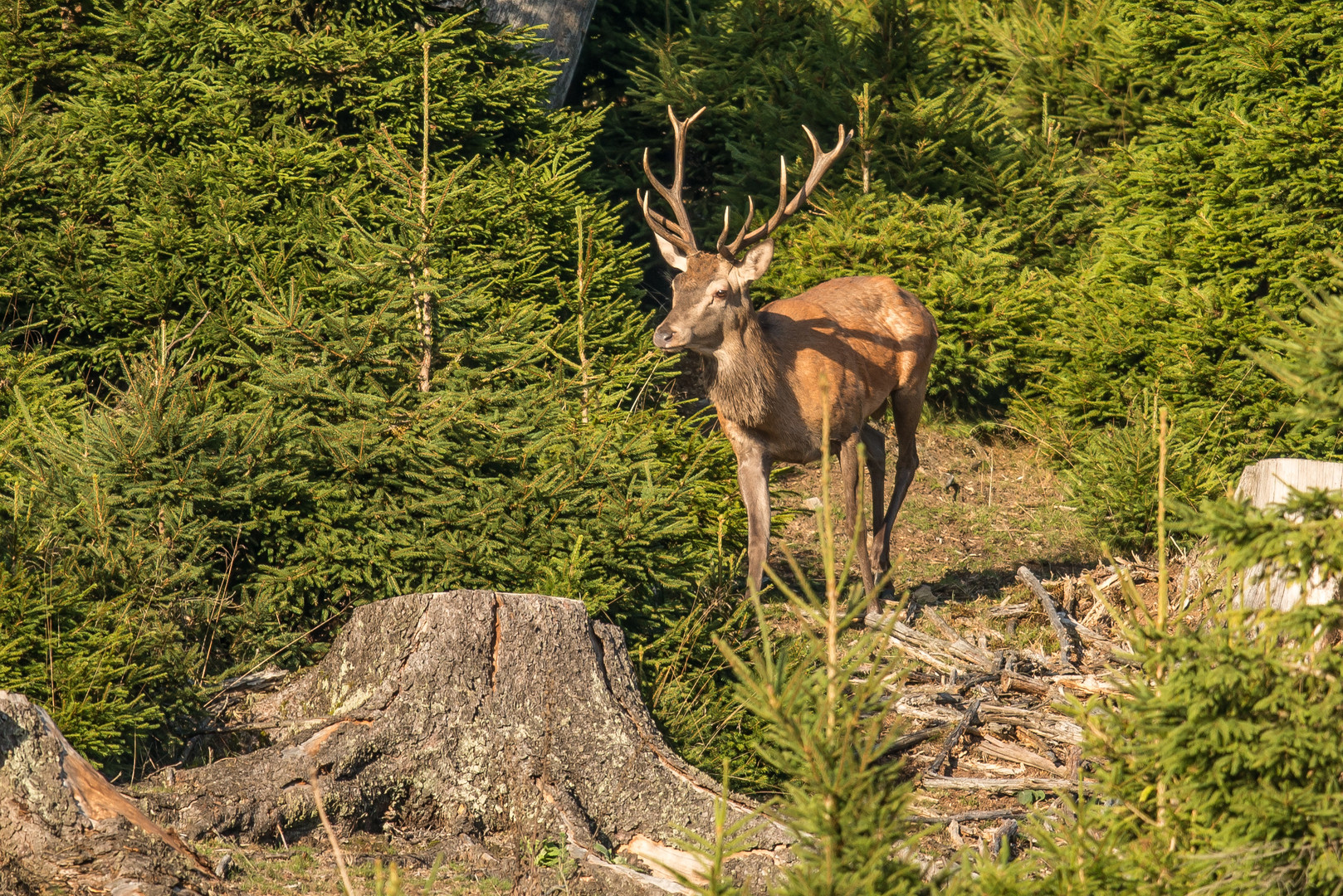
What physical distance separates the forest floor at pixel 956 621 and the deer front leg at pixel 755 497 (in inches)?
4.9

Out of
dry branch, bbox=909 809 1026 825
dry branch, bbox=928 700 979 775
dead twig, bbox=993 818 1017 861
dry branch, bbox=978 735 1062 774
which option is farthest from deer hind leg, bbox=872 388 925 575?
dead twig, bbox=993 818 1017 861

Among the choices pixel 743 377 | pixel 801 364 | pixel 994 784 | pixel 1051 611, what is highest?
pixel 743 377

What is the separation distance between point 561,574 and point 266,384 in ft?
5.66

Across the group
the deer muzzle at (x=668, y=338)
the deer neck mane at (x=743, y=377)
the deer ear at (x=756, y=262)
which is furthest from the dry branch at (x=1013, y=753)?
the deer ear at (x=756, y=262)

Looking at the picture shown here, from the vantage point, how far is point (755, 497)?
314 inches

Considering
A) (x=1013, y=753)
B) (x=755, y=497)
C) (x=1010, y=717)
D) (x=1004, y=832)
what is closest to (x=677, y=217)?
(x=755, y=497)

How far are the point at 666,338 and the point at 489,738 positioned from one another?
3.14 m

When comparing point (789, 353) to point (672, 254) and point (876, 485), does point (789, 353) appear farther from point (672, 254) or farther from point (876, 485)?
point (876, 485)

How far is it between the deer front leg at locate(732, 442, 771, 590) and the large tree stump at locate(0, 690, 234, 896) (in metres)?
4.05

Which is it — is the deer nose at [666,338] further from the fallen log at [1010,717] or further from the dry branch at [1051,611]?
the dry branch at [1051,611]

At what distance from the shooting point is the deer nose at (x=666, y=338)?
299 inches

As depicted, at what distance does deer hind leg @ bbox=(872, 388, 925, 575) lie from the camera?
9.18m

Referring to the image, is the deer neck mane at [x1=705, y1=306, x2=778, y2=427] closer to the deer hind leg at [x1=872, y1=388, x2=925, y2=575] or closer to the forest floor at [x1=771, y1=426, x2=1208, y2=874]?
the forest floor at [x1=771, y1=426, x2=1208, y2=874]

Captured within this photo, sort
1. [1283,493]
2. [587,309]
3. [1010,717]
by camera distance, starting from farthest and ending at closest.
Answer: [587,309], [1010,717], [1283,493]
